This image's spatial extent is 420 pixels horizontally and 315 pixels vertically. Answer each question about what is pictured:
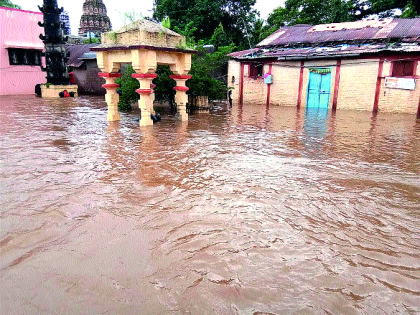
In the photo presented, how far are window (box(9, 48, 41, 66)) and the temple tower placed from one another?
1841 centimetres

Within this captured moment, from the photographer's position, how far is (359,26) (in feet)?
58.0

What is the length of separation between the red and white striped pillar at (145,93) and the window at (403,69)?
1170 centimetres

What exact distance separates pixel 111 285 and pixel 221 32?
24.5 metres

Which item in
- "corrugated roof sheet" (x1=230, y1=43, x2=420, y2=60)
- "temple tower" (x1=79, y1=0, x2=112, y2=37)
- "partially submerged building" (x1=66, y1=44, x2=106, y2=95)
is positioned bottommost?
"partially submerged building" (x1=66, y1=44, x2=106, y2=95)

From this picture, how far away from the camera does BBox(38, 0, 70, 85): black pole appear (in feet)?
61.2

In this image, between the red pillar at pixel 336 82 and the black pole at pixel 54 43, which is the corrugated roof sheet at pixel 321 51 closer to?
the red pillar at pixel 336 82

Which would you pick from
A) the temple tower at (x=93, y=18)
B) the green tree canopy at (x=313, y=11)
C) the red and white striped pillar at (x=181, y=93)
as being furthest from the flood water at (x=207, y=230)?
the temple tower at (x=93, y=18)

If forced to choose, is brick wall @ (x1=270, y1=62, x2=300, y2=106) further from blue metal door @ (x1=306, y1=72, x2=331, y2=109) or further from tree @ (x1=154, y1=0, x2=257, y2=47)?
tree @ (x1=154, y1=0, x2=257, y2=47)

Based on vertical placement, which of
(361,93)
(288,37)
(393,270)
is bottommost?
(393,270)

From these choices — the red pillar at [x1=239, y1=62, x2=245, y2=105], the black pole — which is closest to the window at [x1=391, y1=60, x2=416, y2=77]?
the red pillar at [x1=239, y1=62, x2=245, y2=105]

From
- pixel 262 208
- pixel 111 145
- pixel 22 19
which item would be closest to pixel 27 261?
pixel 262 208

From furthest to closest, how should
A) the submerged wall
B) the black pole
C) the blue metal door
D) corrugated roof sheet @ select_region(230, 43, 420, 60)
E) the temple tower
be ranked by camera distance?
1. the temple tower
2. the black pole
3. the blue metal door
4. the submerged wall
5. corrugated roof sheet @ select_region(230, 43, 420, 60)

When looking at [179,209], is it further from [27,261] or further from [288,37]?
[288,37]

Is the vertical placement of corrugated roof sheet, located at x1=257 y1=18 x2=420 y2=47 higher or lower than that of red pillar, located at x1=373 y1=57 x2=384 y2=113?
higher
